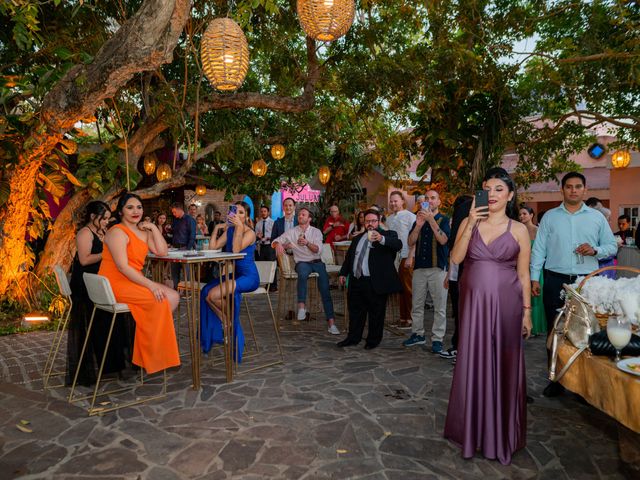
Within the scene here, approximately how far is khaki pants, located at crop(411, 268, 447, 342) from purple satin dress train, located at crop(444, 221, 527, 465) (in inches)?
103

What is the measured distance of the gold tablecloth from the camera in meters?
2.11

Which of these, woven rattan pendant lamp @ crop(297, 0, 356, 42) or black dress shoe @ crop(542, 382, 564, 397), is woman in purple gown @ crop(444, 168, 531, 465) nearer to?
black dress shoe @ crop(542, 382, 564, 397)

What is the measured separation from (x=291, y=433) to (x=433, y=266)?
3080mm

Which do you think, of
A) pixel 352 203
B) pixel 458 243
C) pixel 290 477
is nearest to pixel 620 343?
pixel 458 243

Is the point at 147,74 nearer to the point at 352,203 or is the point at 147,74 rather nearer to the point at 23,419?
the point at 23,419

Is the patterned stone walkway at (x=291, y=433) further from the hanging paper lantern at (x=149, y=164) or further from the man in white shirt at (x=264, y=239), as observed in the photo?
the hanging paper lantern at (x=149, y=164)

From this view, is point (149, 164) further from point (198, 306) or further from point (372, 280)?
point (198, 306)

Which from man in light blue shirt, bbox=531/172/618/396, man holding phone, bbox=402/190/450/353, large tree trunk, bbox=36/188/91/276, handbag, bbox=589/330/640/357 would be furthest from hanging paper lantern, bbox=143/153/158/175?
handbag, bbox=589/330/640/357

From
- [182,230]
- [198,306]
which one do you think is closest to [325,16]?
[198,306]

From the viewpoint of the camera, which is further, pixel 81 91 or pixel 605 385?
pixel 81 91

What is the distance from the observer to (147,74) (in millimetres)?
8836

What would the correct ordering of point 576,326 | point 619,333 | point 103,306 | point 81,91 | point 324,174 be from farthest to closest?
point 324,174 < point 81,91 < point 103,306 < point 576,326 < point 619,333

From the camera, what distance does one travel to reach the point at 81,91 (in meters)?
6.11

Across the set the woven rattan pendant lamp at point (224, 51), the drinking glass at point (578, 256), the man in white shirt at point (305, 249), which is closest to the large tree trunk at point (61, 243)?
the man in white shirt at point (305, 249)
